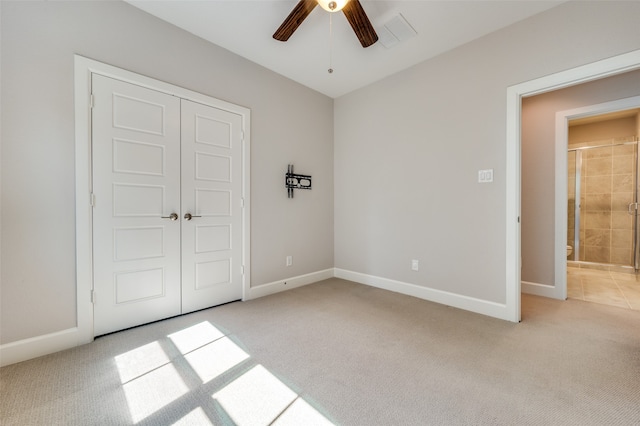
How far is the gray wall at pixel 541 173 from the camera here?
3021mm

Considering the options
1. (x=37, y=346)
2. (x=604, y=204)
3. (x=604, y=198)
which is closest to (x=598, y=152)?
(x=604, y=198)

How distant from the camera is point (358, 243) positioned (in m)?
3.77

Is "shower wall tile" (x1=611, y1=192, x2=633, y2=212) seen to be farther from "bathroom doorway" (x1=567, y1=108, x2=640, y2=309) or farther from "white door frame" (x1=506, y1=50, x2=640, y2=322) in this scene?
"white door frame" (x1=506, y1=50, x2=640, y2=322)

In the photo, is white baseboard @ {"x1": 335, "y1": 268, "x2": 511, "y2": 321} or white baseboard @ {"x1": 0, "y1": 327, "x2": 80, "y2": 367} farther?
white baseboard @ {"x1": 335, "y1": 268, "x2": 511, "y2": 321}

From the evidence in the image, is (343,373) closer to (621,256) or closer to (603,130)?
(621,256)

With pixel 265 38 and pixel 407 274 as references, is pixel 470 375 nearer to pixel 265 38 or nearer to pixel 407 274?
pixel 407 274

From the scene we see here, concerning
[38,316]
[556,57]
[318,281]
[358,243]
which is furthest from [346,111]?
[38,316]

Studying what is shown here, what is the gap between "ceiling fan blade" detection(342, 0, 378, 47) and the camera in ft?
5.98

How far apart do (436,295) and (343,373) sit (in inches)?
69.8

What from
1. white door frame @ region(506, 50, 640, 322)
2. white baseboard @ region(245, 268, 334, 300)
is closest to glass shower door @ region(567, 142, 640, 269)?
white door frame @ region(506, 50, 640, 322)

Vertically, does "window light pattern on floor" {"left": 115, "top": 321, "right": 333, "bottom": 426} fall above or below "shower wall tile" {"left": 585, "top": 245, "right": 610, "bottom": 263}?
below

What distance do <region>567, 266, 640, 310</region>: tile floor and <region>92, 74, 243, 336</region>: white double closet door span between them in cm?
427

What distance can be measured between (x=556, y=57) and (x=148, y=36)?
3652mm

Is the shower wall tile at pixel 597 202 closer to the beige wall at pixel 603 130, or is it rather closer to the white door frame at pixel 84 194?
the beige wall at pixel 603 130
